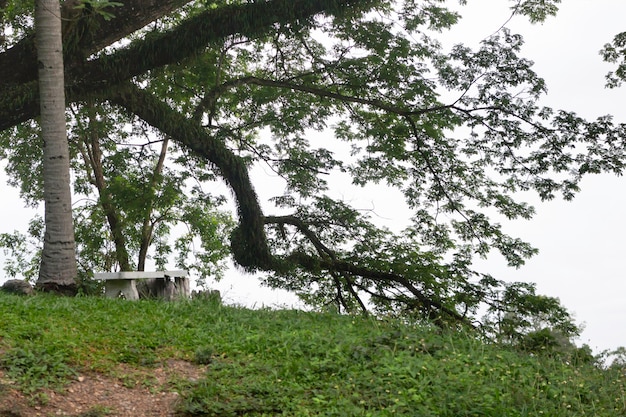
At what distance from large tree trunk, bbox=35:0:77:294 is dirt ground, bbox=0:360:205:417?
15.9ft

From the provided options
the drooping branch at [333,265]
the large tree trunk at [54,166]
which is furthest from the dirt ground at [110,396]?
the drooping branch at [333,265]

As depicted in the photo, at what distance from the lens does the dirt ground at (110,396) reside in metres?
5.75

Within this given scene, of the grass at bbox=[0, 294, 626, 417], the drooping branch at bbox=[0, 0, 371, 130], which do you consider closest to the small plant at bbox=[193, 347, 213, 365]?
the grass at bbox=[0, 294, 626, 417]

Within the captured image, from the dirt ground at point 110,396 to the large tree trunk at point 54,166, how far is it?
4856 millimetres

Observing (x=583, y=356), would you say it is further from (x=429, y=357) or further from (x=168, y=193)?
(x=168, y=193)

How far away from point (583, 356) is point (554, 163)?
6008 mm

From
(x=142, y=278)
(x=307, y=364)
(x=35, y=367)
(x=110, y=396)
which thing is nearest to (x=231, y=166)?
(x=142, y=278)

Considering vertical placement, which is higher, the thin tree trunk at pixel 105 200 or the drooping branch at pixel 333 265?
the thin tree trunk at pixel 105 200

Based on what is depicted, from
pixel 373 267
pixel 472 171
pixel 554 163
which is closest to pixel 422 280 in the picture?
pixel 373 267

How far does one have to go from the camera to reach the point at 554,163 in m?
13.1

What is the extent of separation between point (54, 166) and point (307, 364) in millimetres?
6419

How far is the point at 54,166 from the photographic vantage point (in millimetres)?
11109

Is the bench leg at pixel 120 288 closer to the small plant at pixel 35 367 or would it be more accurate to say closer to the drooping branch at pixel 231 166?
the drooping branch at pixel 231 166

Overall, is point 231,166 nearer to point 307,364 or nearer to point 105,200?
point 105,200
